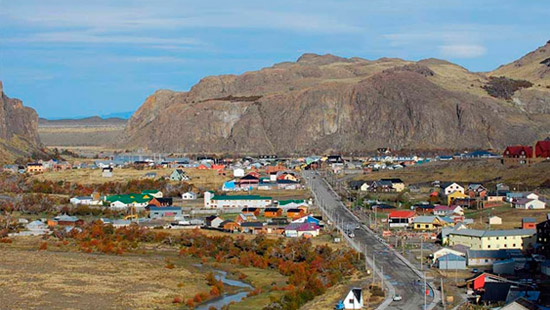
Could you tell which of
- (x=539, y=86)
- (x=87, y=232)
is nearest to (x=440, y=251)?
(x=87, y=232)

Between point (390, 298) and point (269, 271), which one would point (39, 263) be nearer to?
point (269, 271)

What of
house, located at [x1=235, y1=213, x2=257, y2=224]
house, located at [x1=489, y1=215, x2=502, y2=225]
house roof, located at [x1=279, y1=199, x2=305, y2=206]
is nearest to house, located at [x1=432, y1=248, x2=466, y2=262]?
house, located at [x1=489, y1=215, x2=502, y2=225]

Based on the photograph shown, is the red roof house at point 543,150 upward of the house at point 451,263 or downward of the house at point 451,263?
upward

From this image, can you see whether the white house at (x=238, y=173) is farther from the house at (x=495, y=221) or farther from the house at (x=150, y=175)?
the house at (x=495, y=221)

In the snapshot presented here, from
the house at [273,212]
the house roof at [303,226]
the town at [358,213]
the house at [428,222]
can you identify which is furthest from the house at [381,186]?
the house roof at [303,226]

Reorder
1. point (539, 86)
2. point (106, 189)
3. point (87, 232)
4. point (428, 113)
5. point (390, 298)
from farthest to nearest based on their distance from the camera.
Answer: point (539, 86), point (428, 113), point (106, 189), point (87, 232), point (390, 298)

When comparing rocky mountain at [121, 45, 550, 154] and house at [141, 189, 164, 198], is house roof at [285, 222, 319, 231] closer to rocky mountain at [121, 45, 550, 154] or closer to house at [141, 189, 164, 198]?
house at [141, 189, 164, 198]

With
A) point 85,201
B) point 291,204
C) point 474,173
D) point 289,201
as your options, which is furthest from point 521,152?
point 85,201
